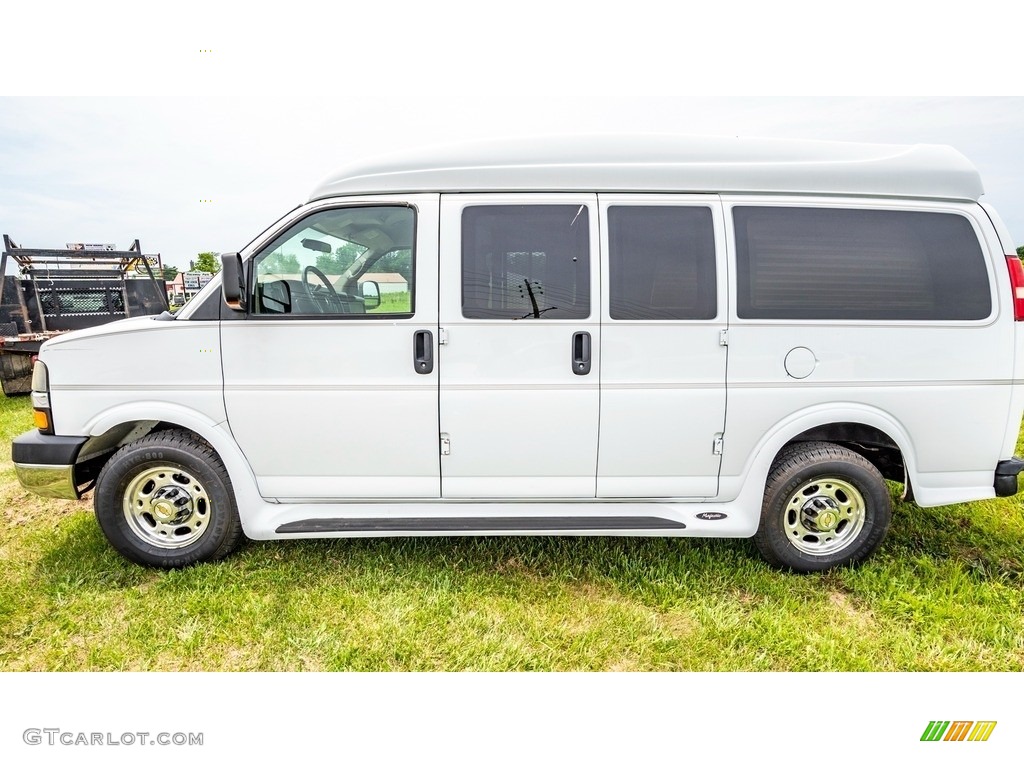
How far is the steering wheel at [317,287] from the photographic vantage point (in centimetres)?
281

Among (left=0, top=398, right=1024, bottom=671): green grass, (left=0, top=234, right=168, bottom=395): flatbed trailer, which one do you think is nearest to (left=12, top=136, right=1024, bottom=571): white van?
(left=0, top=398, right=1024, bottom=671): green grass

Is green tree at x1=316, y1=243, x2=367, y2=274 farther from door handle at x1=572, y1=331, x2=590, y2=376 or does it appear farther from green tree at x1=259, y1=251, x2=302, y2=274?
door handle at x1=572, y1=331, x2=590, y2=376

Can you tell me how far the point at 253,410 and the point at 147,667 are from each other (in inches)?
51.2

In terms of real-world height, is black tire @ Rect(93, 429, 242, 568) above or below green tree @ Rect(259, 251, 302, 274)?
below

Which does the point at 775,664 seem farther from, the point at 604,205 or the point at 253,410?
the point at 253,410

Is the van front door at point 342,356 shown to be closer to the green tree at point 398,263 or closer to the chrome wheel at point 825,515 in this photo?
the green tree at point 398,263

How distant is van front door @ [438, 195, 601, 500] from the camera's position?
2715 mm

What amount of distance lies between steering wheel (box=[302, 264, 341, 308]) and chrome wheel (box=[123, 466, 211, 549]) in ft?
4.16

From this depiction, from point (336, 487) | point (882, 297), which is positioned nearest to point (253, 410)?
point (336, 487)

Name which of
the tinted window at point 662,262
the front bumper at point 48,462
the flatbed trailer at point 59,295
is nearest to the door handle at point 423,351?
the tinted window at point 662,262

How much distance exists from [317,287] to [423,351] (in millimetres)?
726

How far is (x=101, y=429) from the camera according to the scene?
283 cm

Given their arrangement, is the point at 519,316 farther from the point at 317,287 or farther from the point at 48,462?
the point at 48,462
